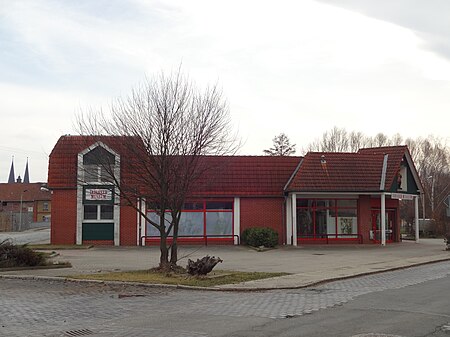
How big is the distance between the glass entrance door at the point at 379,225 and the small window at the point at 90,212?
1771cm

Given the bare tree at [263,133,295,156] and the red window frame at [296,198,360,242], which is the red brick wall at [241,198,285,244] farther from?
the bare tree at [263,133,295,156]

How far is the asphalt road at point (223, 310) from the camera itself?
9.66m

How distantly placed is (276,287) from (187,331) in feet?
21.8

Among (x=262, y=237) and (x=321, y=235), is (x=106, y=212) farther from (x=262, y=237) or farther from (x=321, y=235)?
(x=321, y=235)

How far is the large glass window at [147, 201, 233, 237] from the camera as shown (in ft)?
121

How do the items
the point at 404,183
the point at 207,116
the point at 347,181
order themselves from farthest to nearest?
1. the point at 404,183
2. the point at 347,181
3. the point at 207,116

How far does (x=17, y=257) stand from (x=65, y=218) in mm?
15232

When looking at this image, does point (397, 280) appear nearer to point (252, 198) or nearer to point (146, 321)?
point (146, 321)

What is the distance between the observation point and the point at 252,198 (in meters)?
37.3

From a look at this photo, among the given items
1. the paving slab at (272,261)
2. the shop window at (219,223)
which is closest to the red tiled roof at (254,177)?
the shop window at (219,223)

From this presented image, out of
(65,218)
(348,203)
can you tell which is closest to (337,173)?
(348,203)

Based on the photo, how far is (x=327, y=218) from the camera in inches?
1478

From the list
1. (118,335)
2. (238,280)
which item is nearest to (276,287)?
(238,280)

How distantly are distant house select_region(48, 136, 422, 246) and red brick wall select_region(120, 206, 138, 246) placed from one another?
0.06m
